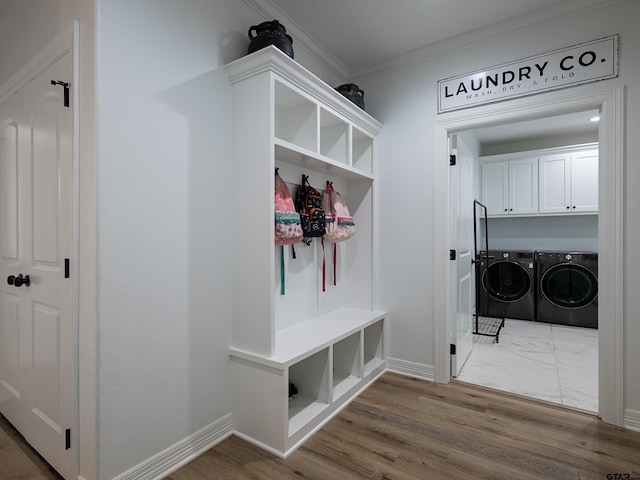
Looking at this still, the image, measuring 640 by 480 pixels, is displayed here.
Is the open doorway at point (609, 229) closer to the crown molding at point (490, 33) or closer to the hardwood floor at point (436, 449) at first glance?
the hardwood floor at point (436, 449)

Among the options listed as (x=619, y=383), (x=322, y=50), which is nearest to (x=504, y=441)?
(x=619, y=383)

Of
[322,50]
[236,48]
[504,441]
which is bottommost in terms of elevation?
[504,441]

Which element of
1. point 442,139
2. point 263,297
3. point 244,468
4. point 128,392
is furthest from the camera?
point 442,139

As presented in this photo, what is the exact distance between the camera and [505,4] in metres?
2.14

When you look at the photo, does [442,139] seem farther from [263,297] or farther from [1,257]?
[1,257]

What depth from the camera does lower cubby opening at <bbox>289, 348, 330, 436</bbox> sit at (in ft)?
6.61

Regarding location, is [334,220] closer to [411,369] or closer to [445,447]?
[411,369]

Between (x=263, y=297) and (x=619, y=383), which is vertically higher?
(x=263, y=297)

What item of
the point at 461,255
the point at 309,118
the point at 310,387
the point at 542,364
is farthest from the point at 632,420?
the point at 309,118

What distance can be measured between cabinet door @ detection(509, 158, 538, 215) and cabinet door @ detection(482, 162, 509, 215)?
0.06m

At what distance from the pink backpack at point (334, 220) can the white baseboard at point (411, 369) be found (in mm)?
899

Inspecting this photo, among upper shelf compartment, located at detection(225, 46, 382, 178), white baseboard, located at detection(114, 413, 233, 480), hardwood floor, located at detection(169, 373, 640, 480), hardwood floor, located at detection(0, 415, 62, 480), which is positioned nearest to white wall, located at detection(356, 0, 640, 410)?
upper shelf compartment, located at detection(225, 46, 382, 178)

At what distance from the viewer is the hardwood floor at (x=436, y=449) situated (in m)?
1.59

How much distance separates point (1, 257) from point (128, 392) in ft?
4.51
